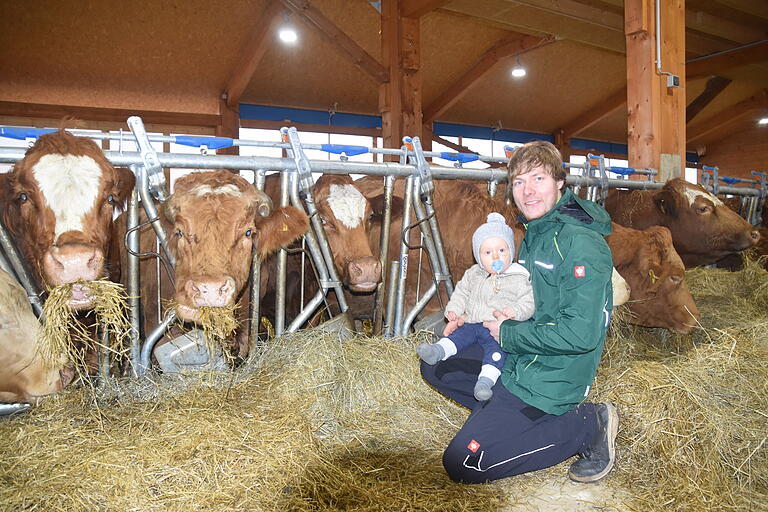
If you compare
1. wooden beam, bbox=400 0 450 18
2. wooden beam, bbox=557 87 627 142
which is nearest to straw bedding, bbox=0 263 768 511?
wooden beam, bbox=400 0 450 18

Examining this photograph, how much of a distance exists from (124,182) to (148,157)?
39 centimetres

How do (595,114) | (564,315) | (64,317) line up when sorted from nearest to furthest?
(564,315) < (64,317) < (595,114)

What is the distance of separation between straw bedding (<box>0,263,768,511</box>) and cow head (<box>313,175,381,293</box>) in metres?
0.72

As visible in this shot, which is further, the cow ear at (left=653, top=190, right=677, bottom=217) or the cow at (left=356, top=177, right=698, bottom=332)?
the cow ear at (left=653, top=190, right=677, bottom=217)

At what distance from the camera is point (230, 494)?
2.12 meters

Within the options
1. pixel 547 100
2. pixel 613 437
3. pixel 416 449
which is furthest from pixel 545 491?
pixel 547 100

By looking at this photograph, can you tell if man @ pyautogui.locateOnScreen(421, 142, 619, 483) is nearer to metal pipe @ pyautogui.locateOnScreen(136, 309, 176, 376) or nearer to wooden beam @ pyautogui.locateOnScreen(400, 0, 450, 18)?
metal pipe @ pyautogui.locateOnScreen(136, 309, 176, 376)

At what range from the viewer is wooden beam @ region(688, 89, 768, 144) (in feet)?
65.4

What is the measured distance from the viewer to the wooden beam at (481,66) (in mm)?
12742

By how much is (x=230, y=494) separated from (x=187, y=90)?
13.1m

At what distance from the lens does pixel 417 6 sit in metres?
7.77

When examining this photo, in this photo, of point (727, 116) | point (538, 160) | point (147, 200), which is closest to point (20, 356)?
point (147, 200)

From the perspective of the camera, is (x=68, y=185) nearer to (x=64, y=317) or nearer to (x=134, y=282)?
(x=134, y=282)

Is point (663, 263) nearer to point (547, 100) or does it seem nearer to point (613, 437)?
point (613, 437)
